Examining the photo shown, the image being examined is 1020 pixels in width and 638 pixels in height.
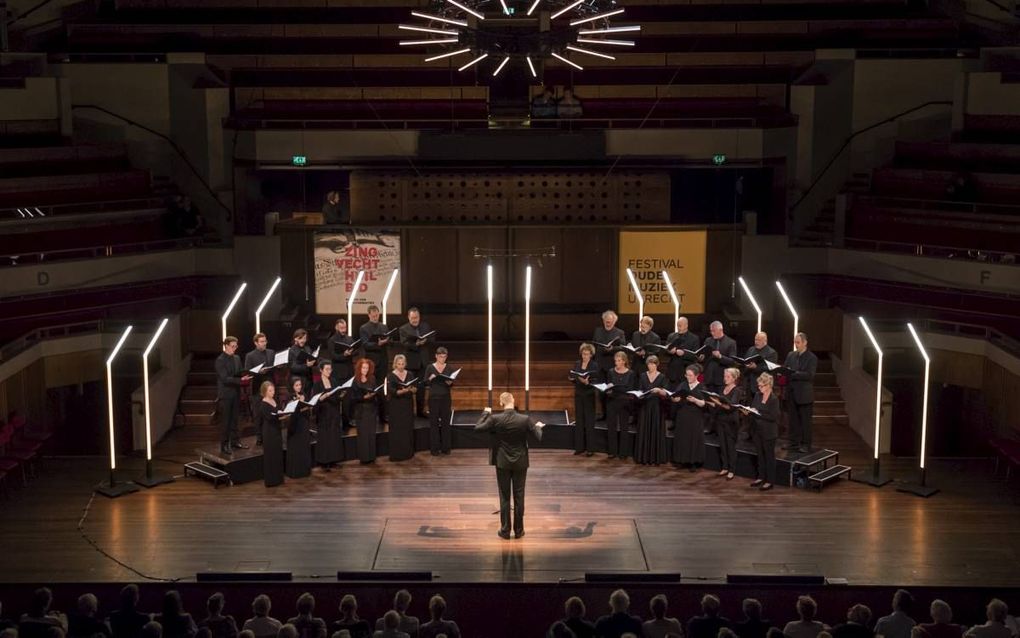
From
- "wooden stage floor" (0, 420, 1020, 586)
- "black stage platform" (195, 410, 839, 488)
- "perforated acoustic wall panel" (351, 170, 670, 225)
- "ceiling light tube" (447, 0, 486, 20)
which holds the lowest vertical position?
"wooden stage floor" (0, 420, 1020, 586)

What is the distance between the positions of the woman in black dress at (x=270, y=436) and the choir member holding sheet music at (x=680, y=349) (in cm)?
470

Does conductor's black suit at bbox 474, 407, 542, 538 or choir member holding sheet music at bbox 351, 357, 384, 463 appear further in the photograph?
choir member holding sheet music at bbox 351, 357, 384, 463

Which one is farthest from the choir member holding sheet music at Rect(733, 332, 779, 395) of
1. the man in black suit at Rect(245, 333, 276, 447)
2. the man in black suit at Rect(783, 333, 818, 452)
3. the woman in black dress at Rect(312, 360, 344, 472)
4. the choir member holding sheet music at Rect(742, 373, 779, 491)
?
the man in black suit at Rect(245, 333, 276, 447)

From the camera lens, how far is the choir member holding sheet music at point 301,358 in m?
15.3

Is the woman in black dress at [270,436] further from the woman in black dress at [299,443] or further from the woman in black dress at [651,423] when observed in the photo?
the woman in black dress at [651,423]

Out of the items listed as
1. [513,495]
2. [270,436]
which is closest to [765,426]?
[513,495]

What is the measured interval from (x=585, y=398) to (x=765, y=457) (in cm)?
222

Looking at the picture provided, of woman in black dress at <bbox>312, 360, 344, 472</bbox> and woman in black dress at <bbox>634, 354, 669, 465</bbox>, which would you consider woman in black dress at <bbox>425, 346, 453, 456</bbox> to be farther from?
woman in black dress at <bbox>634, 354, 669, 465</bbox>

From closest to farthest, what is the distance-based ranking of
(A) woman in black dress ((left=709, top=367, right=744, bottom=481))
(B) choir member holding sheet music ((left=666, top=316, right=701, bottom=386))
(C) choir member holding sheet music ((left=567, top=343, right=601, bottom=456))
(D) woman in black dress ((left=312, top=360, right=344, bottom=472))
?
(A) woman in black dress ((left=709, top=367, right=744, bottom=481)), (D) woman in black dress ((left=312, top=360, right=344, bottom=472)), (C) choir member holding sheet music ((left=567, top=343, right=601, bottom=456)), (B) choir member holding sheet music ((left=666, top=316, right=701, bottom=386))

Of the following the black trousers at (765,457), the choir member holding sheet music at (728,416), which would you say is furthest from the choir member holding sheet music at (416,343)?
the black trousers at (765,457)

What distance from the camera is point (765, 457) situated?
47.0 feet

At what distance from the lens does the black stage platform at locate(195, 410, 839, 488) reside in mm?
14438

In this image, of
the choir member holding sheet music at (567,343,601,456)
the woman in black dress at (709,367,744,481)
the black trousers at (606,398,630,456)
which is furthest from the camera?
the black trousers at (606,398,630,456)

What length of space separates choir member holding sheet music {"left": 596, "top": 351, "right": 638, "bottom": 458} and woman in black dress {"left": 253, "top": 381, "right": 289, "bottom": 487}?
143 inches
